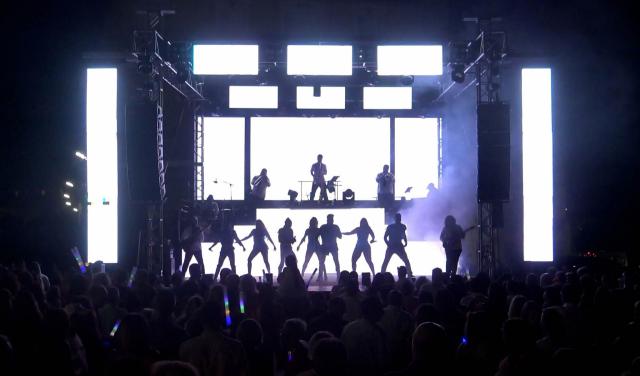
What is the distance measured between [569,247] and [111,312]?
1253cm

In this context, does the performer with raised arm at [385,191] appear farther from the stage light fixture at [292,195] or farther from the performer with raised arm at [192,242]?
the performer with raised arm at [192,242]

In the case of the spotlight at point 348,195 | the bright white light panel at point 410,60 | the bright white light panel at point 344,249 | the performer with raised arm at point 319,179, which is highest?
the bright white light panel at point 410,60

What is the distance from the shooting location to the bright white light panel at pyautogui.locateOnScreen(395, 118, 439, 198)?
733 inches

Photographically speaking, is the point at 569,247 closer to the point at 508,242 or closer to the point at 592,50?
the point at 508,242

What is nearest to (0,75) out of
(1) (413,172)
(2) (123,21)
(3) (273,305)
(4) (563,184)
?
(2) (123,21)

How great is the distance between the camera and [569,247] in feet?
50.5

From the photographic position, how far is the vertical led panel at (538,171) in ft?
46.0

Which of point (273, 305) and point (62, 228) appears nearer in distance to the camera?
point (273, 305)

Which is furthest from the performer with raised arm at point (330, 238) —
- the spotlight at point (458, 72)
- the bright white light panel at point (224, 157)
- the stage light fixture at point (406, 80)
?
the bright white light panel at point (224, 157)

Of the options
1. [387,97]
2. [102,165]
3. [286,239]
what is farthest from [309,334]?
[387,97]

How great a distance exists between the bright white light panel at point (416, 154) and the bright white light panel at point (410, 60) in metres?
4.02

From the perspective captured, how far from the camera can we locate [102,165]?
45.2ft

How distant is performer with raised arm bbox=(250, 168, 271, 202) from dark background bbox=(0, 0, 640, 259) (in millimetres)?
3835

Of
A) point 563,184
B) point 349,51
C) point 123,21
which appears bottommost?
point 563,184
